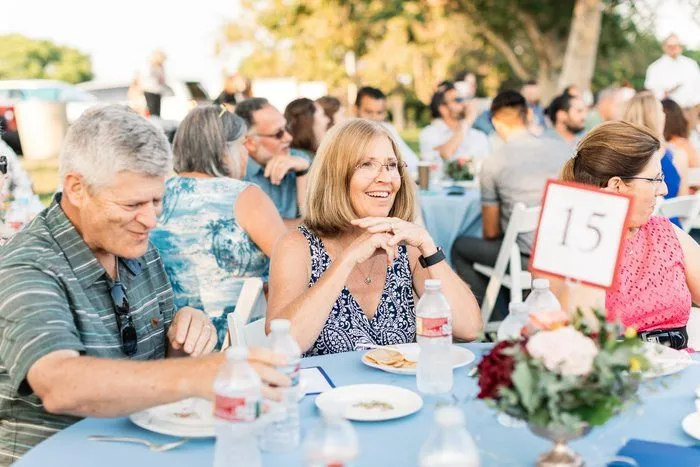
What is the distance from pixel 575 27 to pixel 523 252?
12.7 meters

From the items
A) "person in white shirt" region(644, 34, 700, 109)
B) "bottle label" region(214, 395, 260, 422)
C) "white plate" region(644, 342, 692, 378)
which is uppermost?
"person in white shirt" region(644, 34, 700, 109)

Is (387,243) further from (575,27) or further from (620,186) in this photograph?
(575,27)

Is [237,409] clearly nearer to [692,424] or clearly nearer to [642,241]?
[692,424]

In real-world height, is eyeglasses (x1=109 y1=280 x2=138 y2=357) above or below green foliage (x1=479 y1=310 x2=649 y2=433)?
below

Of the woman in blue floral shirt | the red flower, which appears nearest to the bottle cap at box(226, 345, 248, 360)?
the red flower

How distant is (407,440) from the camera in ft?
5.96

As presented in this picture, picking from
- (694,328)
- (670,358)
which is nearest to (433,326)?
(670,358)

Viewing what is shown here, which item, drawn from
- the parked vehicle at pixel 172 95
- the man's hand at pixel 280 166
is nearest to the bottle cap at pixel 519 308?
the parked vehicle at pixel 172 95

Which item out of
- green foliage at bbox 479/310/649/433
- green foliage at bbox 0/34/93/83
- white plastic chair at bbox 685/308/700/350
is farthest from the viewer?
green foliage at bbox 0/34/93/83

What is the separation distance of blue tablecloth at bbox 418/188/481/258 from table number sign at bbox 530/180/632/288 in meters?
4.22

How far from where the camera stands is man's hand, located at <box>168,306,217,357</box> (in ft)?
8.15

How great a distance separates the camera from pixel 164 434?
183 centimetres

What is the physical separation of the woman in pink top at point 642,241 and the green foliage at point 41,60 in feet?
244

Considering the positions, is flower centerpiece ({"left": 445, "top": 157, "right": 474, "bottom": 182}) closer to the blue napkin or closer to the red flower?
the blue napkin
